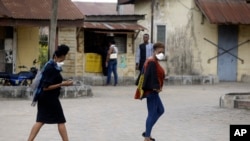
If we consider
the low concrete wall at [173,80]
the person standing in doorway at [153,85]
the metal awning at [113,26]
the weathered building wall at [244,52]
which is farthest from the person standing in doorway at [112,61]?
the person standing in doorway at [153,85]

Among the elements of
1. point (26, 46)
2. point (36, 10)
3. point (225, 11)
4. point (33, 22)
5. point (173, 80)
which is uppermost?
point (225, 11)

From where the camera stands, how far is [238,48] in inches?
1071

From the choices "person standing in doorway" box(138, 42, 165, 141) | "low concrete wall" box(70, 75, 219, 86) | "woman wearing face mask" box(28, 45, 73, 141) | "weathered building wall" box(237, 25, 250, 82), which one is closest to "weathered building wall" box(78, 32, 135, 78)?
"low concrete wall" box(70, 75, 219, 86)

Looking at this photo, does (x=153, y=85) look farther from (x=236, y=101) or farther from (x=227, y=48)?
(x=227, y=48)

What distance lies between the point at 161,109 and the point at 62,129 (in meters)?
1.92

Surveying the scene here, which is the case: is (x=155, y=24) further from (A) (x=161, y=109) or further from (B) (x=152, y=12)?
(A) (x=161, y=109)

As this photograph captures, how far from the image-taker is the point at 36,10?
20.3 m

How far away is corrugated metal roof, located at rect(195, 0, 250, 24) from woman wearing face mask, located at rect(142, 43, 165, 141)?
15.6 meters

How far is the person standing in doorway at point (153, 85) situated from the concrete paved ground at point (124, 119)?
57cm

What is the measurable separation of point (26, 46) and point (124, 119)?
1035 cm

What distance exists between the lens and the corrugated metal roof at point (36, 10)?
64.5ft

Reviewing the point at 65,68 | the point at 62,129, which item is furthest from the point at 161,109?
the point at 65,68

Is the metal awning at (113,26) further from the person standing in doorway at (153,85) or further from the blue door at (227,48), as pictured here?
the person standing in doorway at (153,85)

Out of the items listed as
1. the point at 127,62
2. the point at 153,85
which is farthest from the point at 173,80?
the point at 153,85
